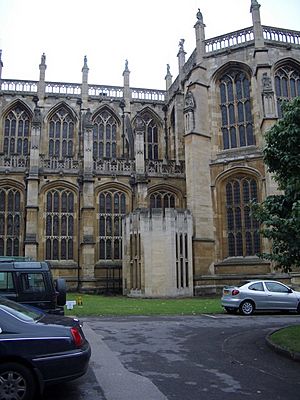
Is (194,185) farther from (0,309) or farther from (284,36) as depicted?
(0,309)

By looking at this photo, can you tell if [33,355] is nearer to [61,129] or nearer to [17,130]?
[61,129]

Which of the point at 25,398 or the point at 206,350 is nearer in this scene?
the point at 25,398

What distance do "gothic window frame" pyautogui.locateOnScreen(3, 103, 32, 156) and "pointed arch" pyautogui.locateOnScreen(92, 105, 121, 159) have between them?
17.5 ft

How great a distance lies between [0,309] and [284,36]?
27806 mm

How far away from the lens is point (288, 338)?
9102 millimetres

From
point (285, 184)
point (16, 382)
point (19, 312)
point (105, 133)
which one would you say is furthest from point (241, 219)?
point (16, 382)

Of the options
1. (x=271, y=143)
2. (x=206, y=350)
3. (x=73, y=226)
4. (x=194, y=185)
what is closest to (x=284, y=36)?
(x=194, y=185)

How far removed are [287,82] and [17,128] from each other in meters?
20.5

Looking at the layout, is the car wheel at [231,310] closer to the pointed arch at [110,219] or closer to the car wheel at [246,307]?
the car wheel at [246,307]

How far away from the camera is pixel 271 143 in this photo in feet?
31.7

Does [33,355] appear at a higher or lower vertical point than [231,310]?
higher

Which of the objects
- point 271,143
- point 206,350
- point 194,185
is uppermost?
point 194,185

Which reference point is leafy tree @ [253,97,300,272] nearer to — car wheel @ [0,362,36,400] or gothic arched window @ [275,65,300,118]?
car wheel @ [0,362,36,400]

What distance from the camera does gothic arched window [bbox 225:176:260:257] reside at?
2497 cm
